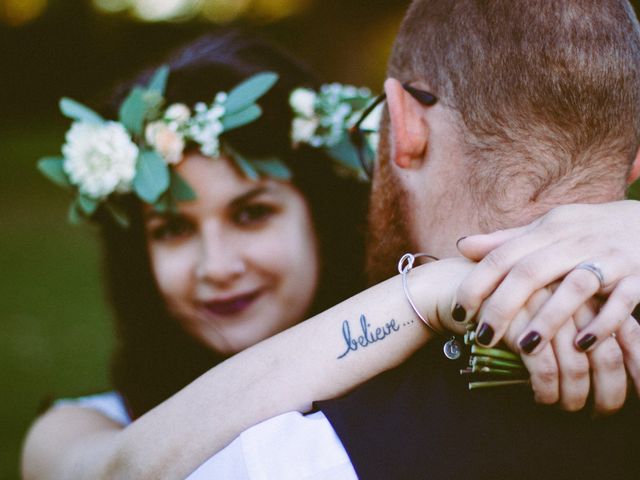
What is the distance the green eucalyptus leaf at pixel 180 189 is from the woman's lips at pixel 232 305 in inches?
20.2

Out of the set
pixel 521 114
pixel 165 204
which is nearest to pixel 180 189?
pixel 165 204

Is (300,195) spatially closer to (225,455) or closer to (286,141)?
(286,141)

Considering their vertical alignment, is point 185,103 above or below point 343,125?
above

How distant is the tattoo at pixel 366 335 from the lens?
1658mm

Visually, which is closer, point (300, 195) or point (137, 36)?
point (300, 195)

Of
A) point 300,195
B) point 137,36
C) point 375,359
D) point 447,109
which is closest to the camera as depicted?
point 375,359

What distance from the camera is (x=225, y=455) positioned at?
156cm

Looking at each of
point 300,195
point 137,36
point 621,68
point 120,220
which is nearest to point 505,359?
point 621,68

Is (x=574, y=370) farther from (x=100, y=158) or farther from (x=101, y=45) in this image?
(x=101, y=45)

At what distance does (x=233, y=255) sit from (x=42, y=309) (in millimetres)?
7122

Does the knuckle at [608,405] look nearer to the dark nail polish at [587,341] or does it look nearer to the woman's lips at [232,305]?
the dark nail polish at [587,341]

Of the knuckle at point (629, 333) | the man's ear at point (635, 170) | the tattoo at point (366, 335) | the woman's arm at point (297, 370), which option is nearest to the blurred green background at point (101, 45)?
the woman's arm at point (297, 370)

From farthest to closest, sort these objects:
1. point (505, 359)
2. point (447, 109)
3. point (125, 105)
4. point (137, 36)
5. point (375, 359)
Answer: point (137, 36) → point (125, 105) → point (447, 109) → point (375, 359) → point (505, 359)

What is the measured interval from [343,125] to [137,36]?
717 inches
